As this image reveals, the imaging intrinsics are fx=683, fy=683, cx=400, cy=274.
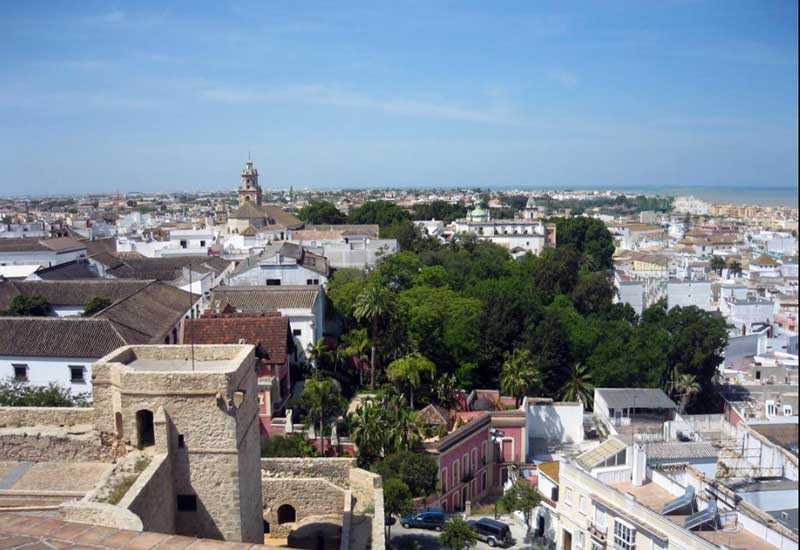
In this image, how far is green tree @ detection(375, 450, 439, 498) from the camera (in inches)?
883

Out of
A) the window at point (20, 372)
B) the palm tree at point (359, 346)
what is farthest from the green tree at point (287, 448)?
the window at point (20, 372)

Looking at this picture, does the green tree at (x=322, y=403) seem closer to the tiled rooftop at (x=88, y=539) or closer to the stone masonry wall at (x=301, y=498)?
the stone masonry wall at (x=301, y=498)

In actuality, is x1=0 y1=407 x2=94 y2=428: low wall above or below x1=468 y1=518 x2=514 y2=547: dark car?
above

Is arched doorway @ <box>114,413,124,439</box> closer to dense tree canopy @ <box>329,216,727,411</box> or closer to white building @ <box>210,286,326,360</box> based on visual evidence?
white building @ <box>210,286,326,360</box>

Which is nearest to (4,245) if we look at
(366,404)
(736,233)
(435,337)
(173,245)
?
(173,245)

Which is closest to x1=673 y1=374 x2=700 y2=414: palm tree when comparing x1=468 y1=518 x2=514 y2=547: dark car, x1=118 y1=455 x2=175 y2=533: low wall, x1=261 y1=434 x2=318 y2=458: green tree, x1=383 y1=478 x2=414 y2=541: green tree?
x1=468 y1=518 x2=514 y2=547: dark car

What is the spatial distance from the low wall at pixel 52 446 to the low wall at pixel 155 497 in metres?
1.48

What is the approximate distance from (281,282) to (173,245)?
27322mm

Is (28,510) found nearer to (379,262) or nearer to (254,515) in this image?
(254,515)

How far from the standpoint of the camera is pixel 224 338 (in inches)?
1147

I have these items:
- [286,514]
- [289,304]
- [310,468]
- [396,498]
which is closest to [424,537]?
[396,498]

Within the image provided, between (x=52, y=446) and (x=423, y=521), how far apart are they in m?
14.3

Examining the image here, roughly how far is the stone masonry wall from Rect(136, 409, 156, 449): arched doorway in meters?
6.38

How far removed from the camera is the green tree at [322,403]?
25.2 m
